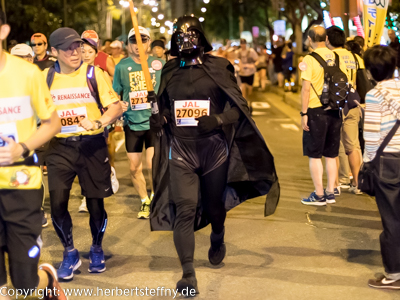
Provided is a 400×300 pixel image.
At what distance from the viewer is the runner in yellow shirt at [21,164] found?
3645 millimetres

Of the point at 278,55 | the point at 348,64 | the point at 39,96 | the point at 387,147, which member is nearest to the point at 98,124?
the point at 39,96

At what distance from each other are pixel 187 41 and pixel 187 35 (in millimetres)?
60

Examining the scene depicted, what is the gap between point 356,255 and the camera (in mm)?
5820

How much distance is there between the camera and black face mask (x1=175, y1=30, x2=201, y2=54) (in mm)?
5000

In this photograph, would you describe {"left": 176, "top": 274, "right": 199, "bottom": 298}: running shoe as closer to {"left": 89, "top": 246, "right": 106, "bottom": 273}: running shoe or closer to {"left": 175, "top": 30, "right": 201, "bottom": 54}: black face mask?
{"left": 89, "top": 246, "right": 106, "bottom": 273}: running shoe

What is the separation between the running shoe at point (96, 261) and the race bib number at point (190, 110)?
1.43 meters

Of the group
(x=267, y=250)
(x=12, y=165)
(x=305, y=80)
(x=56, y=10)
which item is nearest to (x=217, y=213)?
(x=267, y=250)

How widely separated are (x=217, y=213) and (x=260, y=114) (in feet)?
45.9

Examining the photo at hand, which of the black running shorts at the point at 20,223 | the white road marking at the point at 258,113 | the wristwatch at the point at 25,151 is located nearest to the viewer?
the wristwatch at the point at 25,151

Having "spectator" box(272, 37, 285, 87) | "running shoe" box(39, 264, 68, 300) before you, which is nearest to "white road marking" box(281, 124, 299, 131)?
"spectator" box(272, 37, 285, 87)

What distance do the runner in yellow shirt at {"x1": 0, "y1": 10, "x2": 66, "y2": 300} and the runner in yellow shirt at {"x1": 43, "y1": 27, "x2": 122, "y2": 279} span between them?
1.37 meters

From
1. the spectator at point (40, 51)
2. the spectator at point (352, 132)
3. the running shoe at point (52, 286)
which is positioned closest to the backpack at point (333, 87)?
the spectator at point (352, 132)

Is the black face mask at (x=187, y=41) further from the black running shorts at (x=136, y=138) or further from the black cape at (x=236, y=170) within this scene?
the black running shorts at (x=136, y=138)

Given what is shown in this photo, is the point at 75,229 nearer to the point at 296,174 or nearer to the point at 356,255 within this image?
the point at 356,255
